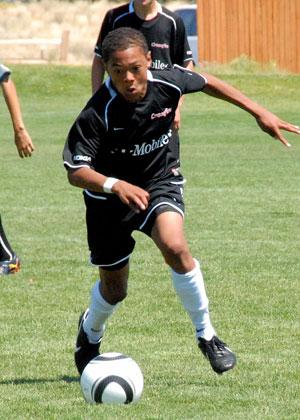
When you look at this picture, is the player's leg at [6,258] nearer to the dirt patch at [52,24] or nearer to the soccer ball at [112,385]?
the soccer ball at [112,385]

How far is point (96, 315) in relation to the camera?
261 inches

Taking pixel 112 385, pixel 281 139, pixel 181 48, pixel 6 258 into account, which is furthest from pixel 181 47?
pixel 112 385

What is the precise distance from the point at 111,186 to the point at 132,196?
159 millimetres

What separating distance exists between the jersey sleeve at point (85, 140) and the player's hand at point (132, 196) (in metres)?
0.37

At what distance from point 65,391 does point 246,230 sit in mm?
5896

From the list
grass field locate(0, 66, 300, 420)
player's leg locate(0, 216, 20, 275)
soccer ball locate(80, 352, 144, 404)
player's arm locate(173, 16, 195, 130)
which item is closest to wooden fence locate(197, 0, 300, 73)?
grass field locate(0, 66, 300, 420)

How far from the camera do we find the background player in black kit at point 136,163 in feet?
20.2

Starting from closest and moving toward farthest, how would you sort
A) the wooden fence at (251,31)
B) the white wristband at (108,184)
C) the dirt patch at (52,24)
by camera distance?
Result: 1. the white wristband at (108,184)
2. the wooden fence at (251,31)
3. the dirt patch at (52,24)

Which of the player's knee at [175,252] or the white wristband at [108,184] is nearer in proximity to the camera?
the white wristband at [108,184]

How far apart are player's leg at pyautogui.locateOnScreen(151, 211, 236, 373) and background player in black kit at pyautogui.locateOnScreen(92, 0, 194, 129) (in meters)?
2.71

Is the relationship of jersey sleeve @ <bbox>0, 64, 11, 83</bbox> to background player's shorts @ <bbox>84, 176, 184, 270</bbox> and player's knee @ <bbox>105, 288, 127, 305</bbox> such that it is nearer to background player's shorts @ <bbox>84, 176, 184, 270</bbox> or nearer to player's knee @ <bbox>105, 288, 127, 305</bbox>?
background player's shorts @ <bbox>84, 176, 184, 270</bbox>

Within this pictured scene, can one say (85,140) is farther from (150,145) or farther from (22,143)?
(22,143)

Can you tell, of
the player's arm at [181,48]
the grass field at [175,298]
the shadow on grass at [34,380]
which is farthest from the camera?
the player's arm at [181,48]

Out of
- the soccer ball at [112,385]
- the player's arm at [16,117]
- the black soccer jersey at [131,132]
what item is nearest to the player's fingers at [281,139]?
the black soccer jersey at [131,132]
